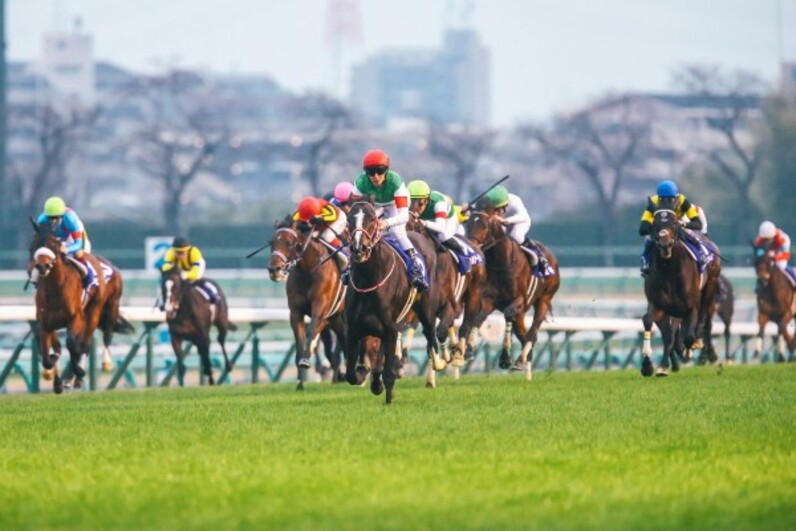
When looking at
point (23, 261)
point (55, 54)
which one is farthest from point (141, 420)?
point (55, 54)

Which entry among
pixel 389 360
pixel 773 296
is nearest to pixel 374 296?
pixel 389 360

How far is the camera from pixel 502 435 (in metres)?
12.3

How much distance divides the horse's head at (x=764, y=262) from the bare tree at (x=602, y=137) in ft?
141

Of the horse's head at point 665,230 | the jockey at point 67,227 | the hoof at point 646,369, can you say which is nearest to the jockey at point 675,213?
the horse's head at point 665,230

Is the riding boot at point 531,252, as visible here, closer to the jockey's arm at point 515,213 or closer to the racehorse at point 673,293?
the jockey's arm at point 515,213

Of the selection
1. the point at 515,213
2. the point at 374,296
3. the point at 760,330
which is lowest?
the point at 760,330

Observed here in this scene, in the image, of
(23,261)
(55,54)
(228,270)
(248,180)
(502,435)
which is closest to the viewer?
(502,435)

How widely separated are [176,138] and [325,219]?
213 feet

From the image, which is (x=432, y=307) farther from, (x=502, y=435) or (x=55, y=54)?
(x=55, y=54)

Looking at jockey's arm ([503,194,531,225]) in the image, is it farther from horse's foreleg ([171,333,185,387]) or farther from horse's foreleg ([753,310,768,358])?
horse's foreleg ([753,310,768,358])

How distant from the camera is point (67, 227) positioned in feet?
65.0

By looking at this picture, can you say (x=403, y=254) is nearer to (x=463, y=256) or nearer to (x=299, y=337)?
(x=463, y=256)

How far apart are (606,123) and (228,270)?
46.2 m

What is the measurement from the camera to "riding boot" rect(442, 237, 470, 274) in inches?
744
